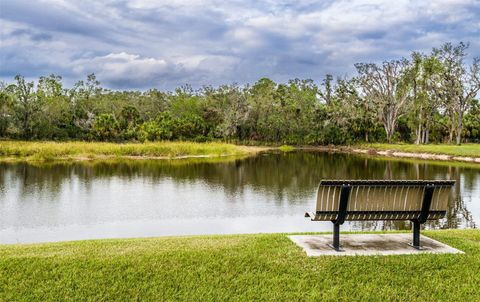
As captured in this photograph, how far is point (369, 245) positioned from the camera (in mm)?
7637

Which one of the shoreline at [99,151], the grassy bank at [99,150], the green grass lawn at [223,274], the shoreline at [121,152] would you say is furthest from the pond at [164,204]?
the grassy bank at [99,150]

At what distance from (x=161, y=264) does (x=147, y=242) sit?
143 centimetres

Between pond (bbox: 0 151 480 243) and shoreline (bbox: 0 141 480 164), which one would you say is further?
shoreline (bbox: 0 141 480 164)

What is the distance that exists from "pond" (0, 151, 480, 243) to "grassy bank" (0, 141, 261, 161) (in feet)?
40.3

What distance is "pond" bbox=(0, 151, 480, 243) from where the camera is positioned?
13.0 meters

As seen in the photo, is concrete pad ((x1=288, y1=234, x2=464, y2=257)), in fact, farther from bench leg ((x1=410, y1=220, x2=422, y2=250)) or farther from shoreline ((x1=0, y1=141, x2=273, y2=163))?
shoreline ((x1=0, y1=141, x2=273, y2=163))

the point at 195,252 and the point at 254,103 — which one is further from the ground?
the point at 254,103

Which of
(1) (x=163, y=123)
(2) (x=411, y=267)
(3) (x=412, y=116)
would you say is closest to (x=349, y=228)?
(2) (x=411, y=267)

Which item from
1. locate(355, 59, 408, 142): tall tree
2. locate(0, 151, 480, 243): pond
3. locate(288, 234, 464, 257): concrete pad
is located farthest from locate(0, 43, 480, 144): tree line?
locate(288, 234, 464, 257): concrete pad

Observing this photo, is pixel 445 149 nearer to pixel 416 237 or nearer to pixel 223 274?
pixel 416 237

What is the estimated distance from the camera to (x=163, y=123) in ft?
199

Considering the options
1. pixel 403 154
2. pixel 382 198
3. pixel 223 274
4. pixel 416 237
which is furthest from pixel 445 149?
pixel 223 274

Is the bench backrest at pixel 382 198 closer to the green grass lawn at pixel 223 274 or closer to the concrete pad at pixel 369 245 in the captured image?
→ the concrete pad at pixel 369 245

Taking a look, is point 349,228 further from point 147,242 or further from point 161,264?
point 161,264
